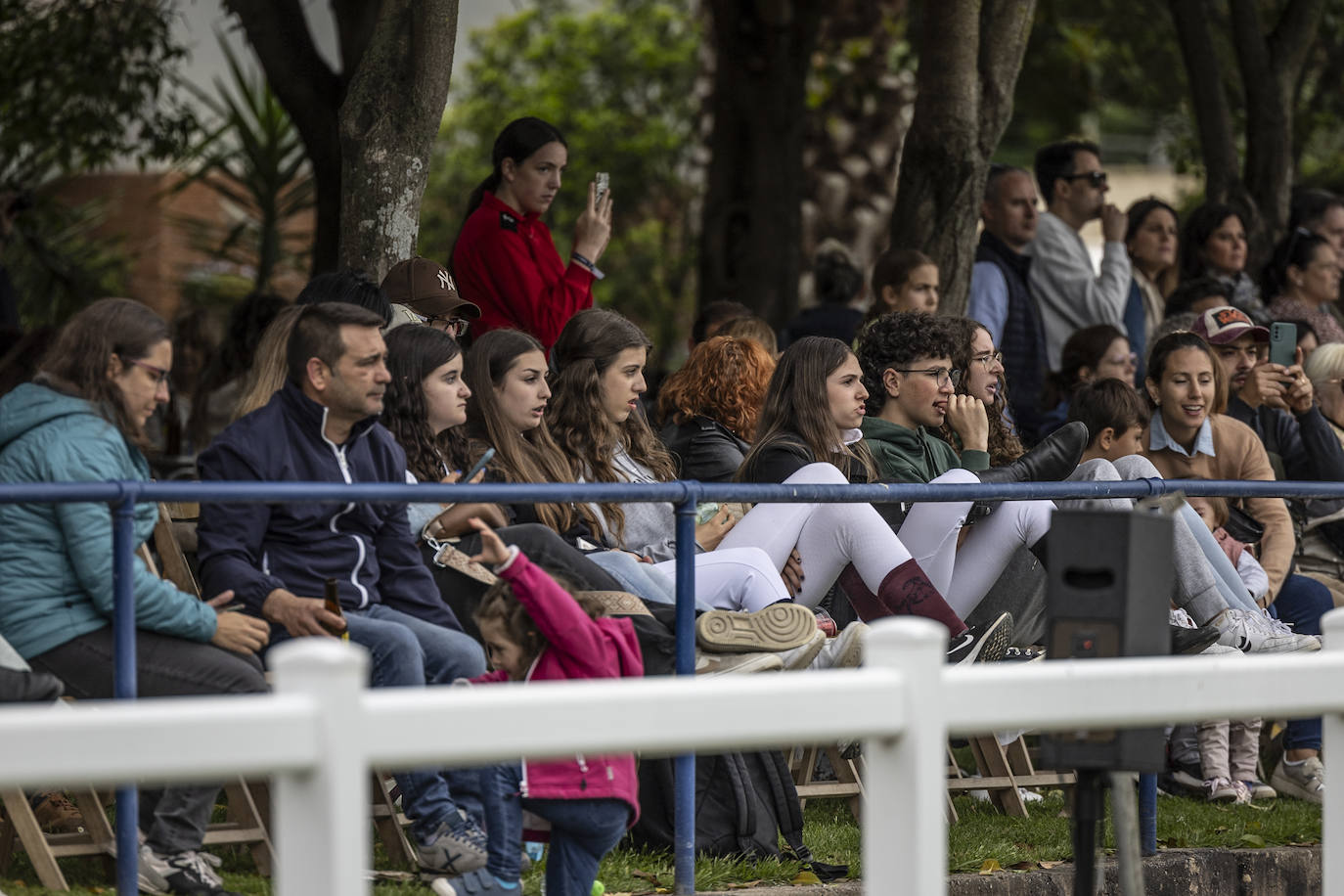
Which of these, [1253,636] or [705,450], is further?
[705,450]

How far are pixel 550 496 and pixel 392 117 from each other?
284cm

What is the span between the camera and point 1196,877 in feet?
20.9

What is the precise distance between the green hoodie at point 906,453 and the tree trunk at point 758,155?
18.6 feet

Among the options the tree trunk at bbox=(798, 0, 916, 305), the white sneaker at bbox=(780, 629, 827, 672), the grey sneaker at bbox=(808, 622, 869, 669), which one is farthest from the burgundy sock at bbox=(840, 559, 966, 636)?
the tree trunk at bbox=(798, 0, 916, 305)

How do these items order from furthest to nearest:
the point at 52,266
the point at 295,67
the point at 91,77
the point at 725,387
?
the point at 52,266 → the point at 91,77 → the point at 295,67 → the point at 725,387

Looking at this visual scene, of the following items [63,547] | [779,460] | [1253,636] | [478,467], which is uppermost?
[779,460]

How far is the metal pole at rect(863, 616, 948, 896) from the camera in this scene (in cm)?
363

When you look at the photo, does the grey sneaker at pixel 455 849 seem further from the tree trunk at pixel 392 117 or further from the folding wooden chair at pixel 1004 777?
the tree trunk at pixel 392 117

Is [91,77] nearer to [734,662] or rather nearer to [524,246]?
[524,246]

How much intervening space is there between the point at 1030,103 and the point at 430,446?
13.4 meters

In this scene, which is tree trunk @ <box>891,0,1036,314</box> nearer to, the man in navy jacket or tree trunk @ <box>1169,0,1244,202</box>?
tree trunk @ <box>1169,0,1244,202</box>

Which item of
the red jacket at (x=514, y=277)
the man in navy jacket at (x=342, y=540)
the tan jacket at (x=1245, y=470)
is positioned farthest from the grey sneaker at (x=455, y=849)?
the tan jacket at (x=1245, y=470)

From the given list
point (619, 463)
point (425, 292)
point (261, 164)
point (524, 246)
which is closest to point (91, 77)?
point (261, 164)

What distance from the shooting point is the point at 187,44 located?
1164cm
